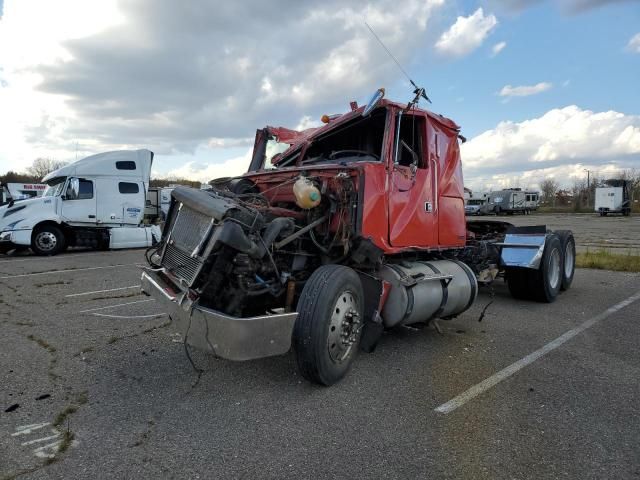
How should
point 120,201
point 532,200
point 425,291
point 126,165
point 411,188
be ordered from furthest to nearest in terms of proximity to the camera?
point 532,200 → point 126,165 → point 120,201 → point 411,188 → point 425,291

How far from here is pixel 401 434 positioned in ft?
10.6

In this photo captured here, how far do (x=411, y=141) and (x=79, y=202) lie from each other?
1331 cm

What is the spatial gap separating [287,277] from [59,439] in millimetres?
2014

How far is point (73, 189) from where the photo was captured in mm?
15266

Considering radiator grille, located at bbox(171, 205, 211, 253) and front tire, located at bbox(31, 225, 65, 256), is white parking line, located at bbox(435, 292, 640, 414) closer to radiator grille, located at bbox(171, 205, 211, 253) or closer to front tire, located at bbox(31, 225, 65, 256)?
radiator grille, located at bbox(171, 205, 211, 253)

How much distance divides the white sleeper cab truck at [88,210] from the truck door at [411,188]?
12.8m

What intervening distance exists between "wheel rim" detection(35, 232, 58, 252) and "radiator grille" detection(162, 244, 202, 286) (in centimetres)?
1218

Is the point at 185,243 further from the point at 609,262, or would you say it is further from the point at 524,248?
the point at 609,262

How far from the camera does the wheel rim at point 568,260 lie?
8505 mm

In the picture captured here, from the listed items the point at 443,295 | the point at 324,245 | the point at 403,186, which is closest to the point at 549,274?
the point at 443,295

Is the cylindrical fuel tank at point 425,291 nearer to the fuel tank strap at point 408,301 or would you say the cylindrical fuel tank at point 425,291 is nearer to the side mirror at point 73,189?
the fuel tank strap at point 408,301

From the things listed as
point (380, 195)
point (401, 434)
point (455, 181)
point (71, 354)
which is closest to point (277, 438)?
point (401, 434)

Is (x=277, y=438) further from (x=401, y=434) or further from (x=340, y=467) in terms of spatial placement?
(x=401, y=434)

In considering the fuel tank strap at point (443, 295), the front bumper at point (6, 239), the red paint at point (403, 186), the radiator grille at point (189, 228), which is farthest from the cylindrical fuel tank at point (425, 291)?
the front bumper at point (6, 239)
